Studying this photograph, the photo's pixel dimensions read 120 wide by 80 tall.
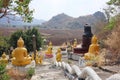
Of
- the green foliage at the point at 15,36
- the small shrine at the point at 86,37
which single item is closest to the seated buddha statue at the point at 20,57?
the small shrine at the point at 86,37

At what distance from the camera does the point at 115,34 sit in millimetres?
14781

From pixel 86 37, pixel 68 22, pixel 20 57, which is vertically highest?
pixel 86 37

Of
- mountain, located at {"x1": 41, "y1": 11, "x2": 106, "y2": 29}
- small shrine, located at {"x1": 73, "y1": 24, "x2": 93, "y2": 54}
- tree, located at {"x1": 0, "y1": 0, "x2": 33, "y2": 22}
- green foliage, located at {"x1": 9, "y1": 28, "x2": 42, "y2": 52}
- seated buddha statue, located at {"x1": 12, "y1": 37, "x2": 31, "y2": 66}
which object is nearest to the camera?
tree, located at {"x1": 0, "y1": 0, "x2": 33, "y2": 22}

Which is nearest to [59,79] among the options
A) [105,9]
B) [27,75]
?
[27,75]

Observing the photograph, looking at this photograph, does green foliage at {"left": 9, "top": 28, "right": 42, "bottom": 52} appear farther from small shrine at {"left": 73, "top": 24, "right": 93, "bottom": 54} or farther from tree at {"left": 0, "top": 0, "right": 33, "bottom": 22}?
tree at {"left": 0, "top": 0, "right": 33, "bottom": 22}

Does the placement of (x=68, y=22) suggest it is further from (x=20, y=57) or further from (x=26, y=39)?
(x=20, y=57)

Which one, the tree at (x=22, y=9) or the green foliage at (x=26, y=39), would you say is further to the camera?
the green foliage at (x=26, y=39)

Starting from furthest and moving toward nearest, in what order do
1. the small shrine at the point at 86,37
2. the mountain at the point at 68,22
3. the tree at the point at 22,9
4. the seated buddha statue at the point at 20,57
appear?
A: the mountain at the point at 68,22 → the small shrine at the point at 86,37 → the seated buddha statue at the point at 20,57 → the tree at the point at 22,9

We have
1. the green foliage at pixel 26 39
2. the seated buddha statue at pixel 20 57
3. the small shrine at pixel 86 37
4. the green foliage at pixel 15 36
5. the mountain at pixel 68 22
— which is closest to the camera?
the seated buddha statue at pixel 20 57

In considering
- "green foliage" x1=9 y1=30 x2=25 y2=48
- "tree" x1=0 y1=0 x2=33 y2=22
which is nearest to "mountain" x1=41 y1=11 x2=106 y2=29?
"green foliage" x1=9 y1=30 x2=25 y2=48

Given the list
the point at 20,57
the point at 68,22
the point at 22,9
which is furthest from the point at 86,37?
the point at 68,22

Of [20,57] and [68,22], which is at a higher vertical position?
[20,57]

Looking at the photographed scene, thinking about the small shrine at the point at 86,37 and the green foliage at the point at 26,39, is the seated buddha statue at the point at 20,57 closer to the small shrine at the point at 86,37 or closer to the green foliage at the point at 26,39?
the small shrine at the point at 86,37

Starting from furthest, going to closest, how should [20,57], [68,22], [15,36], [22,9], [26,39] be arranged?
[68,22]
[26,39]
[15,36]
[20,57]
[22,9]
